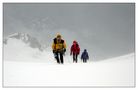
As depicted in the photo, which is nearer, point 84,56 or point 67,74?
point 67,74


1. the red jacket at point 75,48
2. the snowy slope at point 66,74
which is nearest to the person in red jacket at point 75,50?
the red jacket at point 75,48

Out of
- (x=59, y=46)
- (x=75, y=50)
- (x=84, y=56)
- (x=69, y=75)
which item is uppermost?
(x=59, y=46)

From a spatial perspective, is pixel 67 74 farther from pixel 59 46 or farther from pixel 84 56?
pixel 84 56

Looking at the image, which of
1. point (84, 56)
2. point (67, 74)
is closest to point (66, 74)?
point (67, 74)

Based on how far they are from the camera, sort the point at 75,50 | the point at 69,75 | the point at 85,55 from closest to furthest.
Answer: the point at 69,75 < the point at 85,55 < the point at 75,50

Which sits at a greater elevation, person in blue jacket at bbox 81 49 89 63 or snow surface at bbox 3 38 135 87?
person in blue jacket at bbox 81 49 89 63

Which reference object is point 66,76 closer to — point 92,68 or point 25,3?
point 92,68

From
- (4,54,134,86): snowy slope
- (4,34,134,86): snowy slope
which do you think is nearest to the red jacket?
(4,34,134,86): snowy slope

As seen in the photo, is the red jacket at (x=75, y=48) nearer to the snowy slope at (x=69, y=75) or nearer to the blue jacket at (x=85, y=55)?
the blue jacket at (x=85, y=55)

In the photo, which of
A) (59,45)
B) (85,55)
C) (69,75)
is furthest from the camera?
(85,55)

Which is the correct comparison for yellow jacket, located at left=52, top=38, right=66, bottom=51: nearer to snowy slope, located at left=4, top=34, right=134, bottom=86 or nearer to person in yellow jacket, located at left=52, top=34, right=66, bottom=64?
person in yellow jacket, located at left=52, top=34, right=66, bottom=64

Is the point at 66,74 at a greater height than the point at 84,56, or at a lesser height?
lesser

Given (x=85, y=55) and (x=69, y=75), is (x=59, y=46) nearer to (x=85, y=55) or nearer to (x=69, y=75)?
(x=85, y=55)

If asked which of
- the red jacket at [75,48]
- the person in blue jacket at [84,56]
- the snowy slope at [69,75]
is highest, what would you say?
the red jacket at [75,48]
